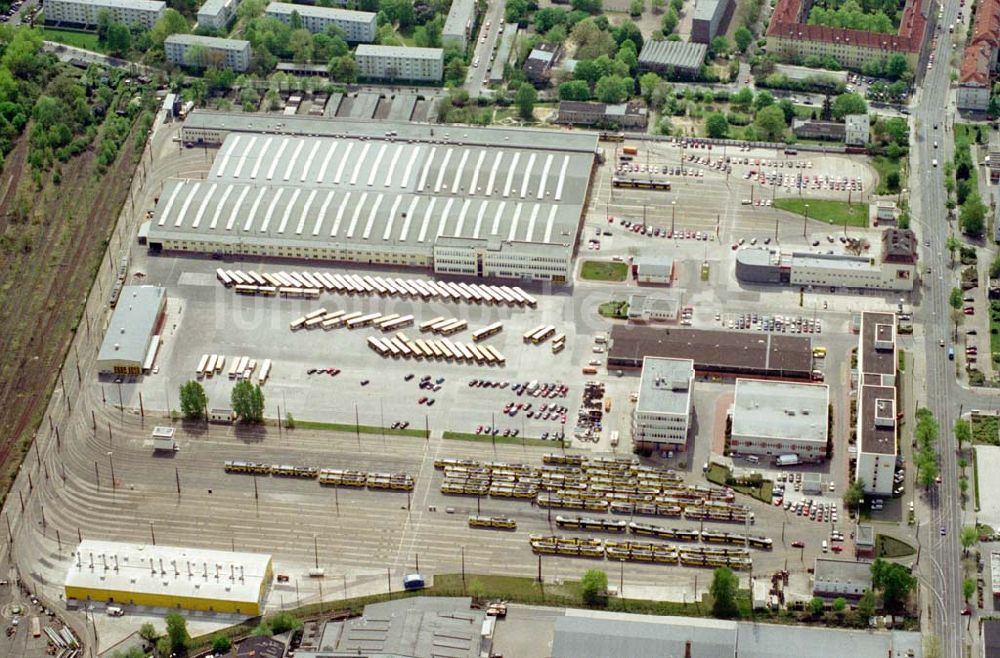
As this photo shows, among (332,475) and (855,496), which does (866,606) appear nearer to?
(855,496)

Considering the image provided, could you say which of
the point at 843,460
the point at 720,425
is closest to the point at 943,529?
the point at 843,460

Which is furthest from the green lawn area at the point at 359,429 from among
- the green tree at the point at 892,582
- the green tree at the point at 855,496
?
the green tree at the point at 892,582

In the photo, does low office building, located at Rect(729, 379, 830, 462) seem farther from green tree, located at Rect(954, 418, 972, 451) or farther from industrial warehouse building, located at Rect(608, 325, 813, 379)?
green tree, located at Rect(954, 418, 972, 451)

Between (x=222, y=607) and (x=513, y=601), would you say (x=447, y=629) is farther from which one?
(x=222, y=607)

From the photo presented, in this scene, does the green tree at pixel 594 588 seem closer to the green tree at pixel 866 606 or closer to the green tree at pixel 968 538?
the green tree at pixel 866 606

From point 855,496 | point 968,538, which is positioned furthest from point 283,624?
point 968,538

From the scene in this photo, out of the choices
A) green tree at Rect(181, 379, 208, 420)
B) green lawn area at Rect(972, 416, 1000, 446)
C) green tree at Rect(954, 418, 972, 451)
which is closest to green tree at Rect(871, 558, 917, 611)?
green tree at Rect(954, 418, 972, 451)
